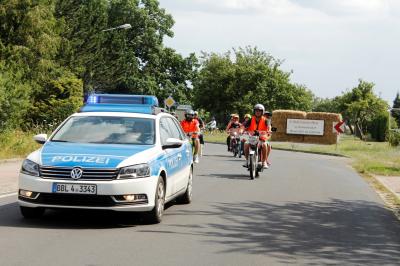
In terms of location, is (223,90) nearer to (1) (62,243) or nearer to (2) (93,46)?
(2) (93,46)

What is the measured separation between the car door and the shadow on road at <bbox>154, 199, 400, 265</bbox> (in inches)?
23.8

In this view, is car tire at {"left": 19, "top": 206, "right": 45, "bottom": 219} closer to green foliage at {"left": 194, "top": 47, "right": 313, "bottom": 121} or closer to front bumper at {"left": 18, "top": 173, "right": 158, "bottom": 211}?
front bumper at {"left": 18, "top": 173, "right": 158, "bottom": 211}

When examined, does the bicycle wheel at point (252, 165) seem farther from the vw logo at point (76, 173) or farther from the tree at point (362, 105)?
the tree at point (362, 105)

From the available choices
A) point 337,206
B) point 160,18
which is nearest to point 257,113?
point 337,206

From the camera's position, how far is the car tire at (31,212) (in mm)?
9562

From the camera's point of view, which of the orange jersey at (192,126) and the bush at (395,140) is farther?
the bush at (395,140)

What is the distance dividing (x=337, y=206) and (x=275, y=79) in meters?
58.0

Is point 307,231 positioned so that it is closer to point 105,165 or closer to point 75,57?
point 105,165

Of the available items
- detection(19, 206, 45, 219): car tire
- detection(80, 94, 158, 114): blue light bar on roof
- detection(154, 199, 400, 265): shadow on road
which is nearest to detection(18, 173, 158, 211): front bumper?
detection(19, 206, 45, 219): car tire

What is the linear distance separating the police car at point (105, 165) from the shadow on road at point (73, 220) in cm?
21

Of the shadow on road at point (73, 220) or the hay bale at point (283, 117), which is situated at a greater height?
the hay bale at point (283, 117)

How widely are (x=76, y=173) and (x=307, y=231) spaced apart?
10.8ft

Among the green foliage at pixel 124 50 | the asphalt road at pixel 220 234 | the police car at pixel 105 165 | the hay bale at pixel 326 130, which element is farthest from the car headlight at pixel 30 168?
the hay bale at pixel 326 130

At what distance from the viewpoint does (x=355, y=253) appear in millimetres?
8305
